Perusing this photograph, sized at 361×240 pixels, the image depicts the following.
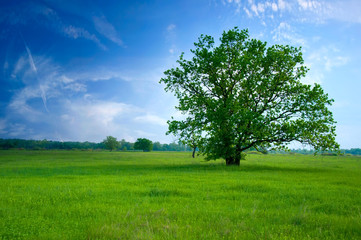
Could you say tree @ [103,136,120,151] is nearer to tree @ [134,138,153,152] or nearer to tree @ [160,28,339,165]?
tree @ [134,138,153,152]

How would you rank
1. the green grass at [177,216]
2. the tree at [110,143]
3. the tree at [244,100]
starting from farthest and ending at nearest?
the tree at [110,143], the tree at [244,100], the green grass at [177,216]

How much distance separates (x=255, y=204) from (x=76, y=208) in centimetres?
664

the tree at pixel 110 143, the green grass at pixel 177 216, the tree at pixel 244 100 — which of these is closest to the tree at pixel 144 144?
the tree at pixel 110 143

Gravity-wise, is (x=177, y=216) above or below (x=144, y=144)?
below

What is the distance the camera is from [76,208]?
332 inches

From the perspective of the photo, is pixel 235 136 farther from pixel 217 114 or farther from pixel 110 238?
pixel 110 238

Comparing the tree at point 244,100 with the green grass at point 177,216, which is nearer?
the green grass at point 177,216

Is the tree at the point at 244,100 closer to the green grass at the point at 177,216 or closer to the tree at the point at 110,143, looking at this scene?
the green grass at the point at 177,216

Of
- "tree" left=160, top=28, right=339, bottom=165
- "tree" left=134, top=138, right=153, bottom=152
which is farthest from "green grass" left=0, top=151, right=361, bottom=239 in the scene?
"tree" left=134, top=138, right=153, bottom=152

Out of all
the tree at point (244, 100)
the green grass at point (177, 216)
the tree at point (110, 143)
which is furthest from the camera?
the tree at point (110, 143)

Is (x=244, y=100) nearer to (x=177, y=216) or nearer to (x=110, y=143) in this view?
(x=177, y=216)

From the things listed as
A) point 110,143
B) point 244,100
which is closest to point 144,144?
point 110,143

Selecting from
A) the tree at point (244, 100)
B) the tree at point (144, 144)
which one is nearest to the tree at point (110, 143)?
the tree at point (144, 144)

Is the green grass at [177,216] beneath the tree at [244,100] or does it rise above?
beneath
